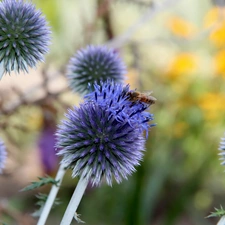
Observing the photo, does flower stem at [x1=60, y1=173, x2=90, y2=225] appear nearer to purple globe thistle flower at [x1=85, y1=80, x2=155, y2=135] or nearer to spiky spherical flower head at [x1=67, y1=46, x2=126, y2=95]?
purple globe thistle flower at [x1=85, y1=80, x2=155, y2=135]

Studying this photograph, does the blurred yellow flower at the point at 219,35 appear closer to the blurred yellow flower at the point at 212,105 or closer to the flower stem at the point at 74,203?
the blurred yellow flower at the point at 212,105

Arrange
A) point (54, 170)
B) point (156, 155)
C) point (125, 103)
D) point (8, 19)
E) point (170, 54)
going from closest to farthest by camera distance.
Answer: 1. point (125, 103)
2. point (8, 19)
3. point (54, 170)
4. point (156, 155)
5. point (170, 54)

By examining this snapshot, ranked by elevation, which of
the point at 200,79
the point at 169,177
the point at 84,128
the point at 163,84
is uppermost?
A: the point at 200,79

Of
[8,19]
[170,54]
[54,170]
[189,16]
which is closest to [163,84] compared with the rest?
[170,54]

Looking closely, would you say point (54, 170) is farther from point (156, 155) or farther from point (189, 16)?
point (189, 16)

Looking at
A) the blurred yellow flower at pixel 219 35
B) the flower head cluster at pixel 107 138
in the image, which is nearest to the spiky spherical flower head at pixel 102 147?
the flower head cluster at pixel 107 138

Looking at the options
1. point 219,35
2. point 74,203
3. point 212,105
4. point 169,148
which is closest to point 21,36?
point 74,203

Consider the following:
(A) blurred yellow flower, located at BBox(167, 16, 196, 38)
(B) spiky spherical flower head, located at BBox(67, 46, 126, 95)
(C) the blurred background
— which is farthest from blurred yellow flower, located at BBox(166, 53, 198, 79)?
(B) spiky spherical flower head, located at BBox(67, 46, 126, 95)

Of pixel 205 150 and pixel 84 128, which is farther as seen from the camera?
pixel 205 150
